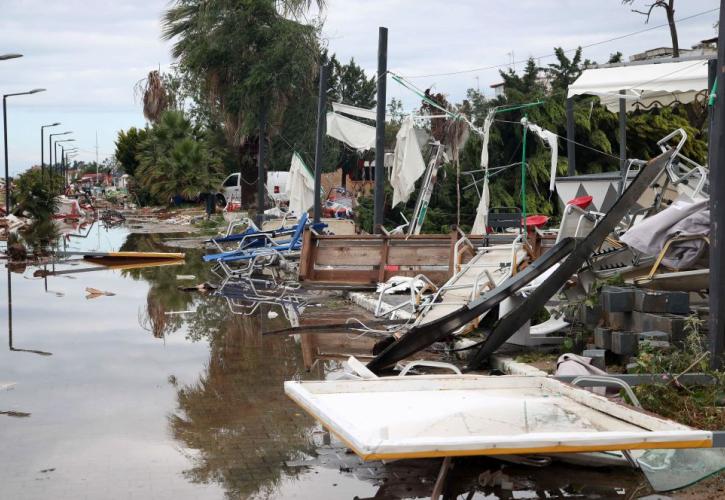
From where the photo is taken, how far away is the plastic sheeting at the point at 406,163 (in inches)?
830

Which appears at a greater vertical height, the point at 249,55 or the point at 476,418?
the point at 249,55

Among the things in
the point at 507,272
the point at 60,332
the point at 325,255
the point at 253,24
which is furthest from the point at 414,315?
the point at 253,24

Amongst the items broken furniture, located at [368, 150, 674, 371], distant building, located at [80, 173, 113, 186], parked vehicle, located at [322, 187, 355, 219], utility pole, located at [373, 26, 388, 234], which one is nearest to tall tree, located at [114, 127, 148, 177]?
parked vehicle, located at [322, 187, 355, 219]

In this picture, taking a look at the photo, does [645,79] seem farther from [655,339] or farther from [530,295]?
[655,339]

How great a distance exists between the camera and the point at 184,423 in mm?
7254

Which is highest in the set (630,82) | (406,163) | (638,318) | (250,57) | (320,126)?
(250,57)

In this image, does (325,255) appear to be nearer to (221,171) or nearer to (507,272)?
(507,272)

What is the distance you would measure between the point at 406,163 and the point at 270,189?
28.5 meters

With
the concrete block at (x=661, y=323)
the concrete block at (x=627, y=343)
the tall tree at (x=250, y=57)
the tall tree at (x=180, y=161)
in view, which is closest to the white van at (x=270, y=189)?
the tall tree at (x=180, y=161)

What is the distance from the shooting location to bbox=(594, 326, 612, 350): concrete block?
324 inches

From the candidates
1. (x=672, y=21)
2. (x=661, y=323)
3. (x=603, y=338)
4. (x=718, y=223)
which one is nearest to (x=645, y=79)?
(x=603, y=338)

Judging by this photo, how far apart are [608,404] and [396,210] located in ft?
74.0

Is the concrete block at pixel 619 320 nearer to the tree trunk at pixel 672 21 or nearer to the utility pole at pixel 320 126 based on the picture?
the utility pole at pixel 320 126

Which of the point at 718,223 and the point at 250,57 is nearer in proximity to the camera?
the point at 718,223
